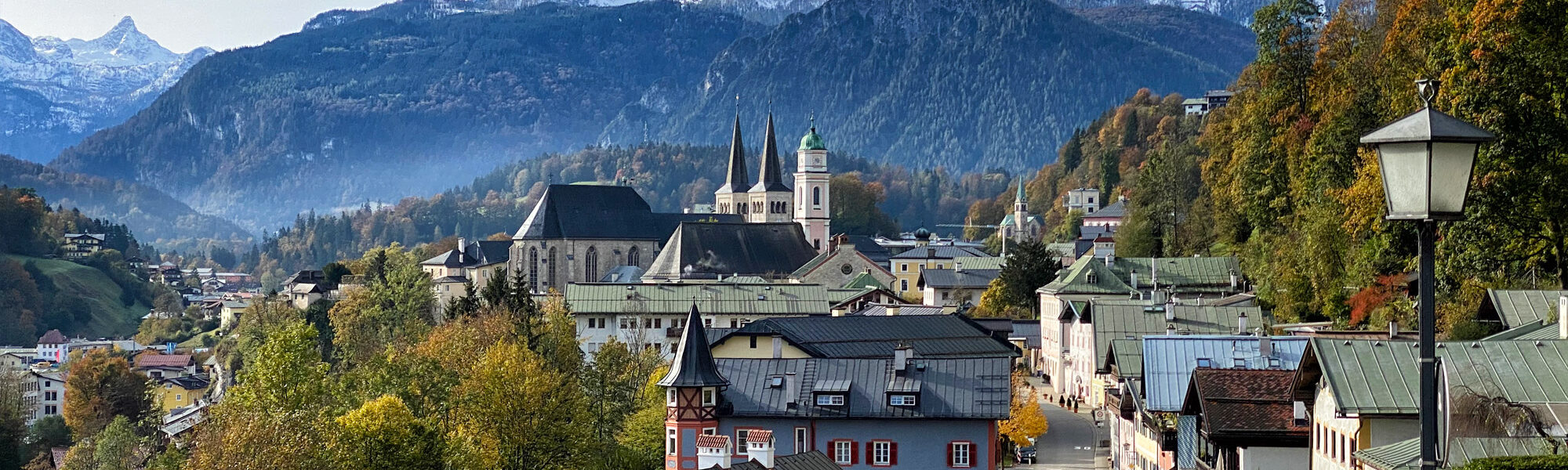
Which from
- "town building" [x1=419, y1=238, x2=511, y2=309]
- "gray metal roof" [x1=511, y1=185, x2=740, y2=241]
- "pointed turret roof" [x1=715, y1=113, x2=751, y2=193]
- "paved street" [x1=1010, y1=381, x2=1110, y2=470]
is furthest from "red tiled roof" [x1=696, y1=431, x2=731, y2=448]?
"pointed turret roof" [x1=715, y1=113, x2=751, y2=193]

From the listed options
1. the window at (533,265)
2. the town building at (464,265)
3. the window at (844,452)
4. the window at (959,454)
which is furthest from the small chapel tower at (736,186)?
the window at (959,454)

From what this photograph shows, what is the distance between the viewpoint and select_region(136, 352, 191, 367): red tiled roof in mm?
153625

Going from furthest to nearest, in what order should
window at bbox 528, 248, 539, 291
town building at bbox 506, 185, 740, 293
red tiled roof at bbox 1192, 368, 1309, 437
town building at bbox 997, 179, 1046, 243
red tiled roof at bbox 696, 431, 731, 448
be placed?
town building at bbox 997, 179, 1046, 243, town building at bbox 506, 185, 740, 293, window at bbox 528, 248, 539, 291, red tiled roof at bbox 696, 431, 731, 448, red tiled roof at bbox 1192, 368, 1309, 437

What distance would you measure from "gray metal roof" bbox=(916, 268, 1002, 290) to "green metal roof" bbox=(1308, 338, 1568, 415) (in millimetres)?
99917

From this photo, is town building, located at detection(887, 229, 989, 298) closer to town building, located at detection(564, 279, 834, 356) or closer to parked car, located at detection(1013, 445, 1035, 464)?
town building, located at detection(564, 279, 834, 356)

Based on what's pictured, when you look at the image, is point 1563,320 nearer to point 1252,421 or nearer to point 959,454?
point 1252,421

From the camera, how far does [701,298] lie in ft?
351

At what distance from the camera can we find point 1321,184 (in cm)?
6259

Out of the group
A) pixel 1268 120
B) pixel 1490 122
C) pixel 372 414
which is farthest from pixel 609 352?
pixel 1490 122

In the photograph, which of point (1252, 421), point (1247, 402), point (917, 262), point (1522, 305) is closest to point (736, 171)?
point (917, 262)

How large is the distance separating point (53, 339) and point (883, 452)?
502 ft

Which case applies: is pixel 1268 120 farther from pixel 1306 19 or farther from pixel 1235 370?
pixel 1235 370

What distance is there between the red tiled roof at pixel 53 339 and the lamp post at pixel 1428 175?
629ft

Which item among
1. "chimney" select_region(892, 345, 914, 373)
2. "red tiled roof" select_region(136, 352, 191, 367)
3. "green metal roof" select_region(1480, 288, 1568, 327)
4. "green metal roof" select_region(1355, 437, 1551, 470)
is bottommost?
"red tiled roof" select_region(136, 352, 191, 367)
